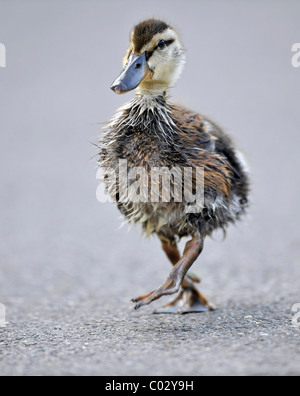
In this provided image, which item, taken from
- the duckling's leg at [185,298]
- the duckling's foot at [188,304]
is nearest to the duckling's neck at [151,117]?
the duckling's leg at [185,298]

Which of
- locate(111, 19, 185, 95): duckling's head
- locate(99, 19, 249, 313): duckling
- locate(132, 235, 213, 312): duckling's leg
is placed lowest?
locate(132, 235, 213, 312): duckling's leg

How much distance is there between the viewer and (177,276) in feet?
17.5

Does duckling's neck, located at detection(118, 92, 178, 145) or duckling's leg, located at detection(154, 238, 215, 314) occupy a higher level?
duckling's neck, located at detection(118, 92, 178, 145)

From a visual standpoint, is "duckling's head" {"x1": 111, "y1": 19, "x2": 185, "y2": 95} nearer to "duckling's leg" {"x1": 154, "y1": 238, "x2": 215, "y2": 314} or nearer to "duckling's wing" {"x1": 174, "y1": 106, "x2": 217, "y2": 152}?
"duckling's wing" {"x1": 174, "y1": 106, "x2": 217, "y2": 152}

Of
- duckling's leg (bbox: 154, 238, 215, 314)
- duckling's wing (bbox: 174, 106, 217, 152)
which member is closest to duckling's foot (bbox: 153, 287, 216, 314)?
duckling's leg (bbox: 154, 238, 215, 314)

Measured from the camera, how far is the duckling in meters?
5.42

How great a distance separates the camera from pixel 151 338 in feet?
16.7

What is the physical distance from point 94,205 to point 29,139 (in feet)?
13.3

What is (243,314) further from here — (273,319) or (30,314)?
(30,314)

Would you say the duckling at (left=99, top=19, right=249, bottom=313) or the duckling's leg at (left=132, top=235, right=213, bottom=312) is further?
the duckling at (left=99, top=19, right=249, bottom=313)

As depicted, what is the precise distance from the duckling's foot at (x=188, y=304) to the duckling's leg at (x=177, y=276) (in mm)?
1017

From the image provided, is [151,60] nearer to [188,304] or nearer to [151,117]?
[151,117]

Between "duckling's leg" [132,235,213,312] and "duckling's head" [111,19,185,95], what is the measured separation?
1.38 meters
